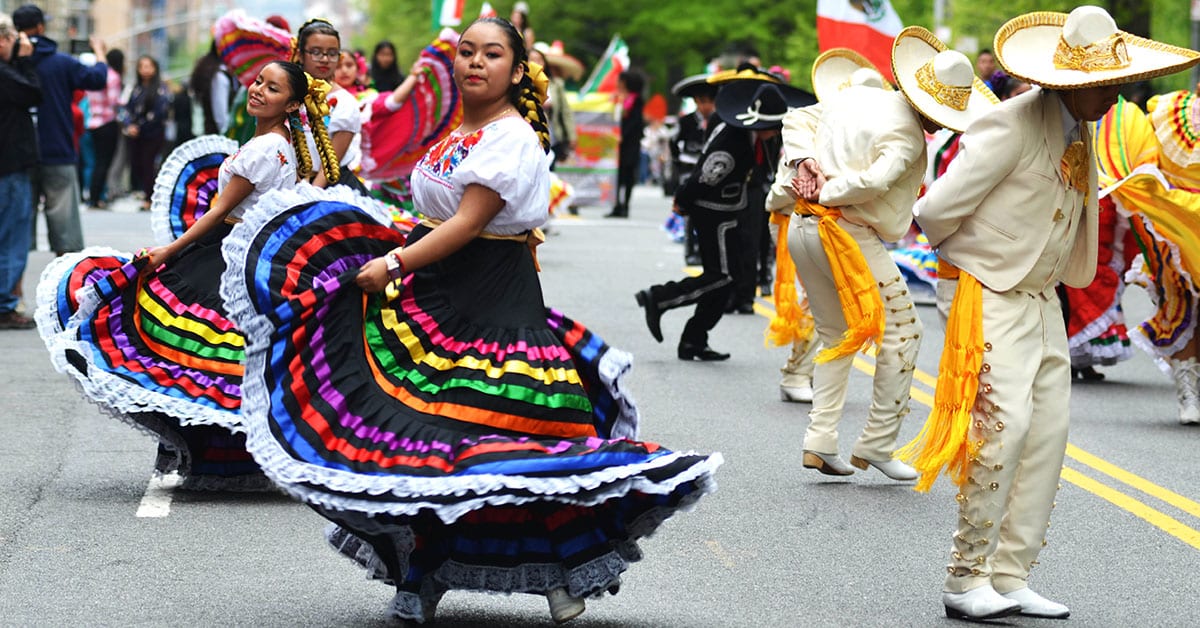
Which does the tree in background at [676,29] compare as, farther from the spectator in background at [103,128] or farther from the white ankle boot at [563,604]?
the white ankle boot at [563,604]

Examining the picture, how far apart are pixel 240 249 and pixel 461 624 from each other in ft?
4.19

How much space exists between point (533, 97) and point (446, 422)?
3.50 ft

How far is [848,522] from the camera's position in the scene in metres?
7.54

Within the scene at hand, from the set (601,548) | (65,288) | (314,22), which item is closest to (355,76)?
(314,22)

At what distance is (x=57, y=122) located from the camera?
45.8 ft

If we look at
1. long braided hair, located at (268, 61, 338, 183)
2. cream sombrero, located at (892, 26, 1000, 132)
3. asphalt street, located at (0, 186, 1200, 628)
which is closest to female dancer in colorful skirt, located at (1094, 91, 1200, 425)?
asphalt street, located at (0, 186, 1200, 628)

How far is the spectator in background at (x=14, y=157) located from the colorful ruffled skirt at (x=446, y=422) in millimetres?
7839

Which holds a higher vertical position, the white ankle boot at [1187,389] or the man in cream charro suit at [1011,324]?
the man in cream charro suit at [1011,324]

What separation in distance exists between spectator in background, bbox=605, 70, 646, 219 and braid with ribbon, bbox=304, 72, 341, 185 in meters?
18.0

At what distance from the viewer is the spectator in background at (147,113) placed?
2627 cm

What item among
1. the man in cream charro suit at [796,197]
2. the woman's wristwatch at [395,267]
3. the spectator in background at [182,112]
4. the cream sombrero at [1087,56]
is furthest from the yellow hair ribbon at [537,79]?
the spectator in background at [182,112]

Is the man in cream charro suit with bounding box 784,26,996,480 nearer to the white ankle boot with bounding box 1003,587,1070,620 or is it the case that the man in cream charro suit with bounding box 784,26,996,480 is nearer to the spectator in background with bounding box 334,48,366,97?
the white ankle boot with bounding box 1003,587,1070,620

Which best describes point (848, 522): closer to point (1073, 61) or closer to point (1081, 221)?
point (1081, 221)

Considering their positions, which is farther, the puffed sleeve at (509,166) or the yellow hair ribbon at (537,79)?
the yellow hair ribbon at (537,79)
